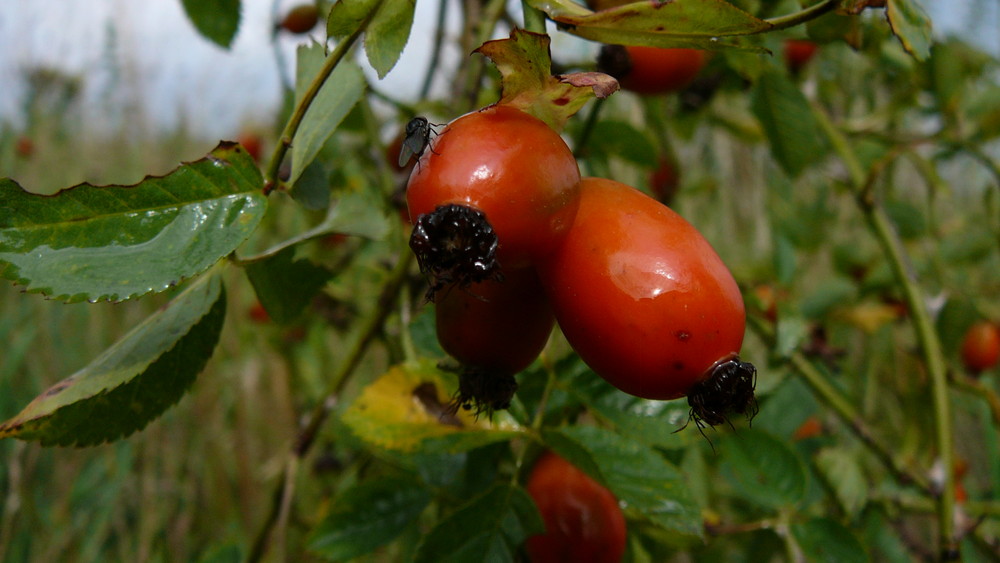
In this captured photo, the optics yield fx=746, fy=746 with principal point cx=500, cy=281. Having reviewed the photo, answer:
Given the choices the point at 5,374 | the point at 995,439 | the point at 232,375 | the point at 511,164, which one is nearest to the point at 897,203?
the point at 995,439

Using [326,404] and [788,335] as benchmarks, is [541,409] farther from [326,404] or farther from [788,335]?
[788,335]

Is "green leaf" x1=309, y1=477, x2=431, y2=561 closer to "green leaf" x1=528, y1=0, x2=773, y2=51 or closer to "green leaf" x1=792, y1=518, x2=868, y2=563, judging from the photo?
"green leaf" x1=792, y1=518, x2=868, y2=563

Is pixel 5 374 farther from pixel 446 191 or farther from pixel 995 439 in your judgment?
pixel 995 439

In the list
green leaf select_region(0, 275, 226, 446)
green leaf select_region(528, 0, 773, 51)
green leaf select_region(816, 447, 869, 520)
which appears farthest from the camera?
green leaf select_region(816, 447, 869, 520)

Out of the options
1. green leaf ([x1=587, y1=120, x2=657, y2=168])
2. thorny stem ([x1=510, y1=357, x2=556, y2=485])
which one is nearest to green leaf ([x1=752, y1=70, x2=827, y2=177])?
green leaf ([x1=587, y1=120, x2=657, y2=168])

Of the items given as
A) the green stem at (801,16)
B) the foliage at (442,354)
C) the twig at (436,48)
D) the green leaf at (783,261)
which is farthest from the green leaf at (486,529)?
the green leaf at (783,261)

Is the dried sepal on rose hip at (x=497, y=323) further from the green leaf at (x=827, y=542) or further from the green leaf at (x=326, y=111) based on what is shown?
the green leaf at (x=827, y=542)
